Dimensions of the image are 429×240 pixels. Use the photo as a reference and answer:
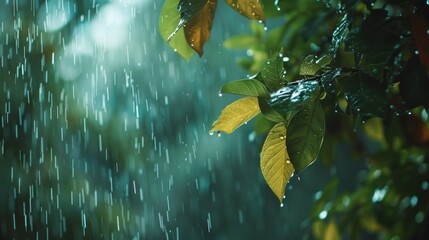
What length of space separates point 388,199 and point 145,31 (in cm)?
303

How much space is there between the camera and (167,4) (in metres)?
0.67

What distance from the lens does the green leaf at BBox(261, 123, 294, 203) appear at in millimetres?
568

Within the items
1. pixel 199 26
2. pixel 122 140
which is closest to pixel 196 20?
pixel 199 26

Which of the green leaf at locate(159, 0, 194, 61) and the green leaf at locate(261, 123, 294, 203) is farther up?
the green leaf at locate(159, 0, 194, 61)

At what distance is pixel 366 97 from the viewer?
1.72ft

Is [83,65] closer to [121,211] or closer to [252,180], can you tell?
[121,211]

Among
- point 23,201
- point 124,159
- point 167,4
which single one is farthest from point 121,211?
point 167,4

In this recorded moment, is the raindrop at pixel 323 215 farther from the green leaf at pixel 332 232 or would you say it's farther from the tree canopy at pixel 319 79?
the tree canopy at pixel 319 79

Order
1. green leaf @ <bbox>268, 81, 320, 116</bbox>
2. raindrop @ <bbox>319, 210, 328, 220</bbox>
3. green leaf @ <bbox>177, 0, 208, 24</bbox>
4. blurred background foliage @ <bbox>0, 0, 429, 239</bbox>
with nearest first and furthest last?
1. green leaf @ <bbox>268, 81, 320, 116</bbox>
2. green leaf @ <bbox>177, 0, 208, 24</bbox>
3. raindrop @ <bbox>319, 210, 328, 220</bbox>
4. blurred background foliage @ <bbox>0, 0, 429, 239</bbox>

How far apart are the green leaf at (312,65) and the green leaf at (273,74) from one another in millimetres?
34

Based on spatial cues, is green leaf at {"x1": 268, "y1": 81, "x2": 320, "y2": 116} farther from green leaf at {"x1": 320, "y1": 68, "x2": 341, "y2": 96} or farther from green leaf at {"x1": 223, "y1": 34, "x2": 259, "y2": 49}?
green leaf at {"x1": 223, "y1": 34, "x2": 259, "y2": 49}

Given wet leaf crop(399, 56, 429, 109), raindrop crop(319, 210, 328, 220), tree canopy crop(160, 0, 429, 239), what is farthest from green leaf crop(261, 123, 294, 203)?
raindrop crop(319, 210, 328, 220)

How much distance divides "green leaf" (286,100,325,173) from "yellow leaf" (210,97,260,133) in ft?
0.18

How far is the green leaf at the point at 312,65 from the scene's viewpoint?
57cm
